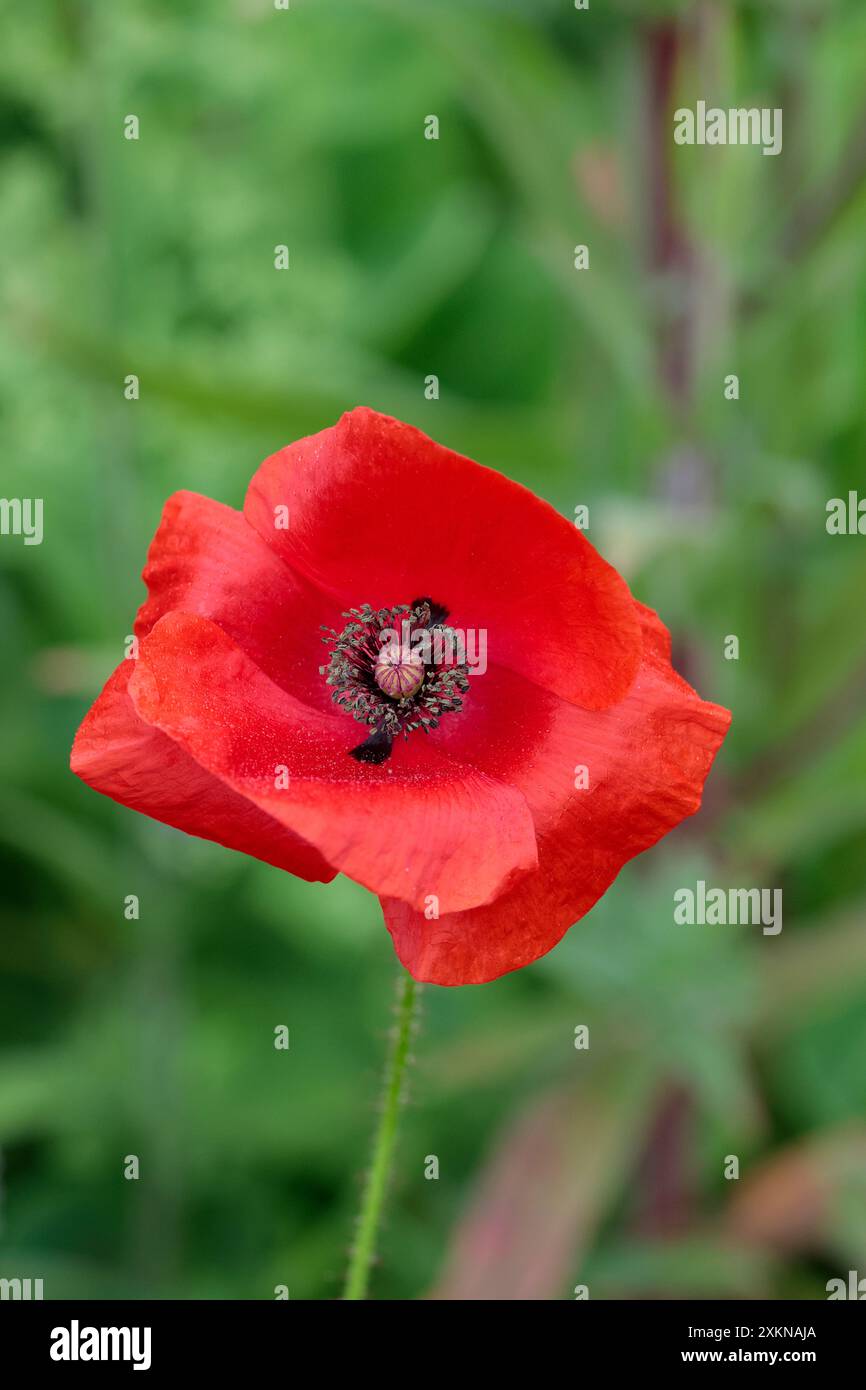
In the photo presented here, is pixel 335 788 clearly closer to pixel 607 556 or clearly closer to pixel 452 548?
pixel 452 548

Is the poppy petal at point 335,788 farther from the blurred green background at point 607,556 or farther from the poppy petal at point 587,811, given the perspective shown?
the blurred green background at point 607,556

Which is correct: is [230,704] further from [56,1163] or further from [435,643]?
[56,1163]

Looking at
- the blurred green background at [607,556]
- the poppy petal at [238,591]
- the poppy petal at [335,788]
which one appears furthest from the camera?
the blurred green background at [607,556]

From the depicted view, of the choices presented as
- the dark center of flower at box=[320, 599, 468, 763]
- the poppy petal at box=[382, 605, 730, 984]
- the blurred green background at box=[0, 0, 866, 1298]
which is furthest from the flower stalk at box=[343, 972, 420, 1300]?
the blurred green background at box=[0, 0, 866, 1298]

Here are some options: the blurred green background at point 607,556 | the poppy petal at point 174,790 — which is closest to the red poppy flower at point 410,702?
the poppy petal at point 174,790

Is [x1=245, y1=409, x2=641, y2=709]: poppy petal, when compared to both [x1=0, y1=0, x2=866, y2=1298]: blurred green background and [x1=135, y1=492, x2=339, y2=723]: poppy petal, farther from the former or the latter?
[x1=0, y1=0, x2=866, y2=1298]: blurred green background
